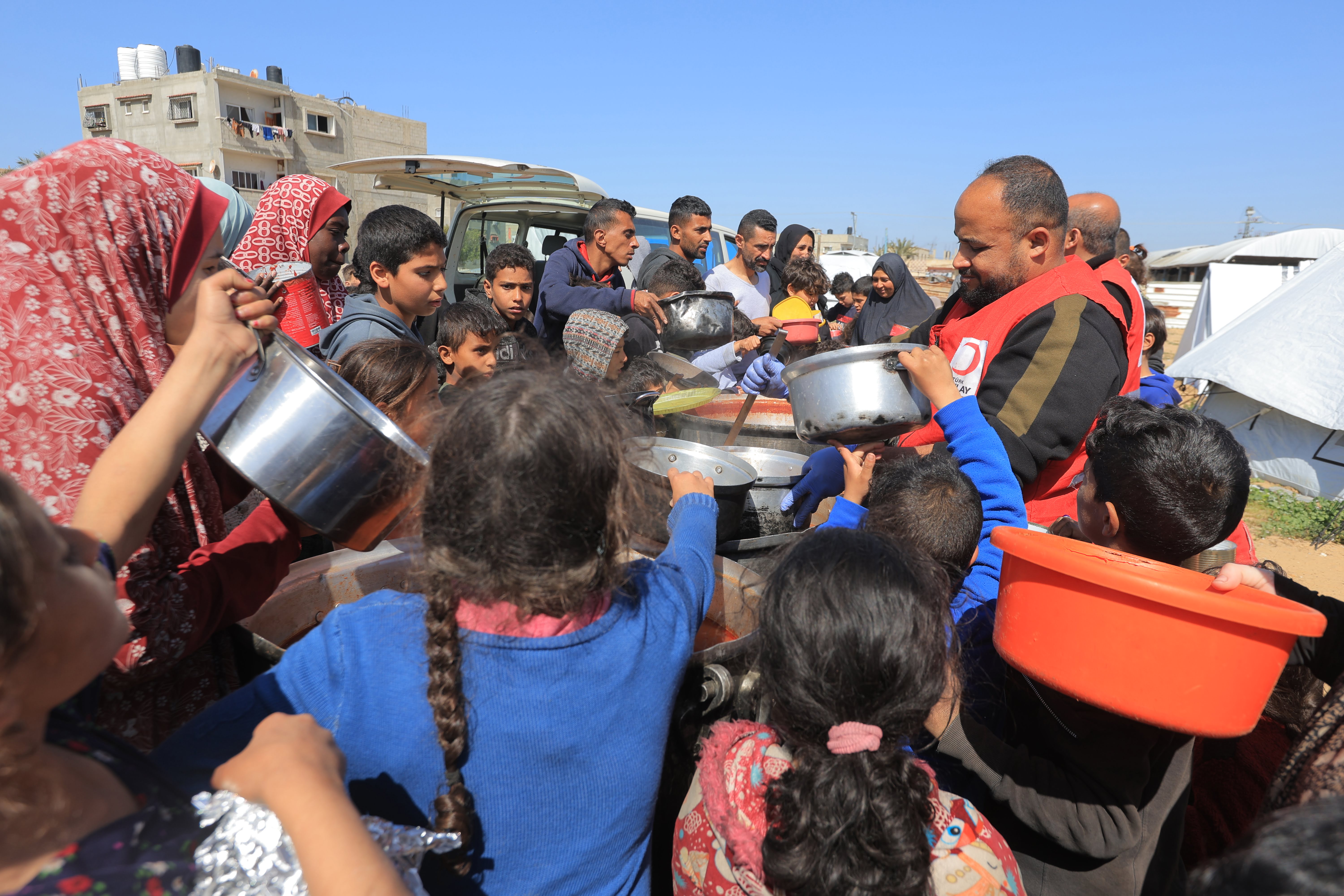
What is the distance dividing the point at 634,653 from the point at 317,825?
1.76ft

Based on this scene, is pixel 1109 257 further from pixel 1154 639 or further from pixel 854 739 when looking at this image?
pixel 854 739

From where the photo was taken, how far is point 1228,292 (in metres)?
12.1

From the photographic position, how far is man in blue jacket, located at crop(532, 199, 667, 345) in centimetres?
415

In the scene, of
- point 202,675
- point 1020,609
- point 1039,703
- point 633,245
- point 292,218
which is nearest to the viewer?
point 1020,609

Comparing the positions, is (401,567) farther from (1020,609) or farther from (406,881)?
(1020,609)

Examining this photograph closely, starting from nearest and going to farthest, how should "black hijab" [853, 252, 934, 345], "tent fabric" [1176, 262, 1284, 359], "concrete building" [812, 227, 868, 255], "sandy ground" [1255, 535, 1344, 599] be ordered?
"sandy ground" [1255, 535, 1344, 599], "black hijab" [853, 252, 934, 345], "tent fabric" [1176, 262, 1284, 359], "concrete building" [812, 227, 868, 255]

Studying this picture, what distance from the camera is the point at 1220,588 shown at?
1334 millimetres

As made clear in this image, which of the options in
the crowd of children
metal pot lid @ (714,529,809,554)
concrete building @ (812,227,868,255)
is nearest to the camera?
the crowd of children

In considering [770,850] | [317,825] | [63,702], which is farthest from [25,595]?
[770,850]

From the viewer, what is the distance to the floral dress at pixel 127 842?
2.27ft

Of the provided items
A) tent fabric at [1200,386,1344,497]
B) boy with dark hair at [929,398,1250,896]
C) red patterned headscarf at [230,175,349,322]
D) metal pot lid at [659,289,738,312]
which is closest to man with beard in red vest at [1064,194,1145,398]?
boy with dark hair at [929,398,1250,896]

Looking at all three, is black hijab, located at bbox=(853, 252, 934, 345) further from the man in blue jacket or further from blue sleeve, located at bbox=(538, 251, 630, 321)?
blue sleeve, located at bbox=(538, 251, 630, 321)

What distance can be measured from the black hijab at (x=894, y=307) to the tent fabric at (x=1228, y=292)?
7698 millimetres

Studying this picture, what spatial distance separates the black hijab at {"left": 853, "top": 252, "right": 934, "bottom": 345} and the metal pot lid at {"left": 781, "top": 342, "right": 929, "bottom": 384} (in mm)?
4755
